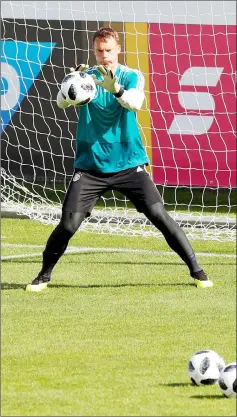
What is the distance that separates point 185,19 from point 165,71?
740 mm

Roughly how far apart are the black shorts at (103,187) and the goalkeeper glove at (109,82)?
0.80 m

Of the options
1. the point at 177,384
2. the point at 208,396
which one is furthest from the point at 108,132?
the point at 208,396

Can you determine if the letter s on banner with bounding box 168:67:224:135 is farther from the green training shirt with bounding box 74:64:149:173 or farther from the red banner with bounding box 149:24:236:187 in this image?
the green training shirt with bounding box 74:64:149:173

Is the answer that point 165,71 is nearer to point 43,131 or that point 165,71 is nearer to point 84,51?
point 84,51

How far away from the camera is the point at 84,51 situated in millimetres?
17109

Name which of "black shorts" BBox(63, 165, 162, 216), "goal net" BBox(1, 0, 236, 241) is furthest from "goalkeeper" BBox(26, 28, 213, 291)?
"goal net" BBox(1, 0, 236, 241)

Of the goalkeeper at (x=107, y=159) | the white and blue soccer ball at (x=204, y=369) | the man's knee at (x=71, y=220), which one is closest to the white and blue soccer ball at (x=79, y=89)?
the goalkeeper at (x=107, y=159)

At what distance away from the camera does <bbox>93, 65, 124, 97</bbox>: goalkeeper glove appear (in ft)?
32.1

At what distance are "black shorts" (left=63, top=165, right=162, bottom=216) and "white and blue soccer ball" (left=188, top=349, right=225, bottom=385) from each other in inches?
129

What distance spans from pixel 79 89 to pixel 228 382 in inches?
141

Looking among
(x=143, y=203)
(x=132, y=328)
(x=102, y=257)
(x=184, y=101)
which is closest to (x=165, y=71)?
(x=184, y=101)

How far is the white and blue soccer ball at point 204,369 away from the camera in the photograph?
7.19 meters

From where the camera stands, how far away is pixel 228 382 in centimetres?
689

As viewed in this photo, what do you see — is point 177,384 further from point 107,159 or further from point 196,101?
point 196,101
